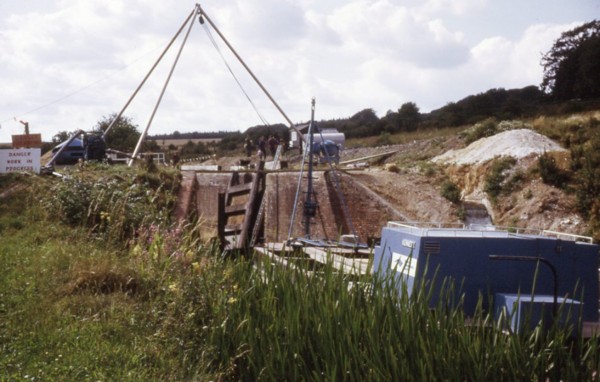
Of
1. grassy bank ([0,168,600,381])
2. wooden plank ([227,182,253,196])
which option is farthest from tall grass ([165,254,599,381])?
wooden plank ([227,182,253,196])

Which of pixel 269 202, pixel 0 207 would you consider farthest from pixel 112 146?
pixel 0 207

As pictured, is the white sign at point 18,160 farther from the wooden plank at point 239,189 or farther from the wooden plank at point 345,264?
the wooden plank at point 239,189

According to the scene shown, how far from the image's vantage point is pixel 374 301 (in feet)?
20.2

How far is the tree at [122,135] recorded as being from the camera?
102ft

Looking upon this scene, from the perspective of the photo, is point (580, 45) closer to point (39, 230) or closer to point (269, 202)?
point (269, 202)

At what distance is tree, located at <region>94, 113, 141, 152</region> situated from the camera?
1229 inches

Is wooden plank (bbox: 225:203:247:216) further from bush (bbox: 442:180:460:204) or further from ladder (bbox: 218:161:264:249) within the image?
bush (bbox: 442:180:460:204)

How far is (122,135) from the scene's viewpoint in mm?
32531

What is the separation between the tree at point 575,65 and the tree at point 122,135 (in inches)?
827

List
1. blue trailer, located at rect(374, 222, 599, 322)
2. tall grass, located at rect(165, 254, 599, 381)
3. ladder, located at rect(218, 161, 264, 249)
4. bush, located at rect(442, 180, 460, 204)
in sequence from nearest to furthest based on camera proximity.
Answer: tall grass, located at rect(165, 254, 599, 381)
blue trailer, located at rect(374, 222, 599, 322)
bush, located at rect(442, 180, 460, 204)
ladder, located at rect(218, 161, 264, 249)

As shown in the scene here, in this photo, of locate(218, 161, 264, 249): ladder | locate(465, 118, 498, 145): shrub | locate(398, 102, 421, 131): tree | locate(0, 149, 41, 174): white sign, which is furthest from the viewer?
locate(398, 102, 421, 131): tree

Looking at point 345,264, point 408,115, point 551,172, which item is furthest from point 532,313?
point 408,115

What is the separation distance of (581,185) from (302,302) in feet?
42.0

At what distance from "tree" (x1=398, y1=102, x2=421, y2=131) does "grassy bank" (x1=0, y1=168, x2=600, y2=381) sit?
34315mm
